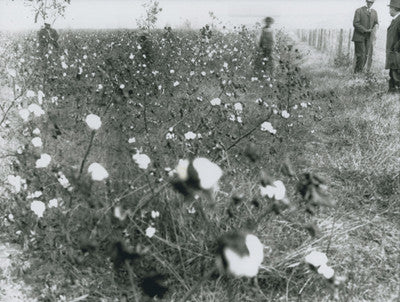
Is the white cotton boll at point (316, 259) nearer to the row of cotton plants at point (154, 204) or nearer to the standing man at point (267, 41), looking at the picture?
the row of cotton plants at point (154, 204)

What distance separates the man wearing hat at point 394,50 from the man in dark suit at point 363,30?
228 centimetres

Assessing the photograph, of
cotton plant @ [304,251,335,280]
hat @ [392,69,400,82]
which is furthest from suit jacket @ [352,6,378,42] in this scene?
cotton plant @ [304,251,335,280]

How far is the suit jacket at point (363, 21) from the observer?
9.70 m

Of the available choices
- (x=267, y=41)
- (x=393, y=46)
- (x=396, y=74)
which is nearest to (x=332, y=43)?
(x=267, y=41)

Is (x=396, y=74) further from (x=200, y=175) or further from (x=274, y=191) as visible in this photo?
(x=200, y=175)

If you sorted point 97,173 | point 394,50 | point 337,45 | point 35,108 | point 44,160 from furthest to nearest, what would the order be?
point 337,45 < point 394,50 < point 35,108 < point 44,160 < point 97,173

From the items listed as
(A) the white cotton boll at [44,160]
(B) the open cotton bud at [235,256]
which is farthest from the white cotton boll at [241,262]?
(A) the white cotton boll at [44,160]

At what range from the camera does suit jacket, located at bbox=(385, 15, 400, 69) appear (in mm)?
7098

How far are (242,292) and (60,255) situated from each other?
101 cm

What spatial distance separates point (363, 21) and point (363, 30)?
28 cm

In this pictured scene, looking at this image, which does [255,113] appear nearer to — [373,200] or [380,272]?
[373,200]

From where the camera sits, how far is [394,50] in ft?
23.9

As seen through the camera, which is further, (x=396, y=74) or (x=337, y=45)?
(x=337, y=45)

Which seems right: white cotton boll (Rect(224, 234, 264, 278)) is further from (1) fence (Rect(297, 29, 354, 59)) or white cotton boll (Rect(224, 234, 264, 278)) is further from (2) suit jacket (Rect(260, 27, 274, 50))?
(1) fence (Rect(297, 29, 354, 59))
